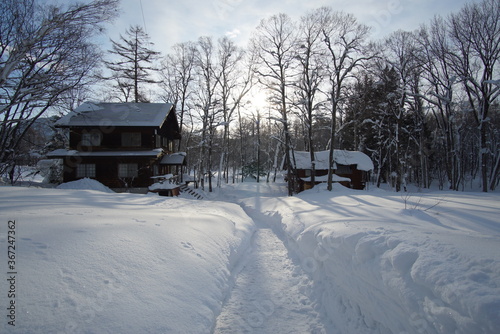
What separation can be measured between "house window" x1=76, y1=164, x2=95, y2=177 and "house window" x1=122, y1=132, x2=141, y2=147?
3.16 m

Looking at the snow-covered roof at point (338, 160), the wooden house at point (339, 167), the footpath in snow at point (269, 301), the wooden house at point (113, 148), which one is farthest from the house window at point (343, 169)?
the footpath in snow at point (269, 301)

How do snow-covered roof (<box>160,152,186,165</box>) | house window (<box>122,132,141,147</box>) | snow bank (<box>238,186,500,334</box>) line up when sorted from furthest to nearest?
snow-covered roof (<box>160,152,186,165</box>), house window (<box>122,132,141,147</box>), snow bank (<box>238,186,500,334</box>)

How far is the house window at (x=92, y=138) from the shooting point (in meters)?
19.4

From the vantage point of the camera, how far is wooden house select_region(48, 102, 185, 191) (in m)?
18.7

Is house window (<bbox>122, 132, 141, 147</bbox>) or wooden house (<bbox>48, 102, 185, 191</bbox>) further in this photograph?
house window (<bbox>122, 132, 141, 147</bbox>)

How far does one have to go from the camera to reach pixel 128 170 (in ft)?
63.6

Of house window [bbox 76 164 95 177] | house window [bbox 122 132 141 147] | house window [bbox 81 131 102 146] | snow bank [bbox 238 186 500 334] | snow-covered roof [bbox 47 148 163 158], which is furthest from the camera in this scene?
house window [bbox 122 132 141 147]

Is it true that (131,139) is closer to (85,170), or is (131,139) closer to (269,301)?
(85,170)

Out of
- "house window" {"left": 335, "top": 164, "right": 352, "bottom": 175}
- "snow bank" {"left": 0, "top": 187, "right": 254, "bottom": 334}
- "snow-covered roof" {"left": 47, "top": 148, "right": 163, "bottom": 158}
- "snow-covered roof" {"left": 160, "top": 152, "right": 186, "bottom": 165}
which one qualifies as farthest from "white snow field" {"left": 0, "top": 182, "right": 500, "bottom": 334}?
"house window" {"left": 335, "top": 164, "right": 352, "bottom": 175}

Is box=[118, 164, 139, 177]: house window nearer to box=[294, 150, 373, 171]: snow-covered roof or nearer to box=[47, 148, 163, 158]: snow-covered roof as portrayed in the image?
box=[47, 148, 163, 158]: snow-covered roof

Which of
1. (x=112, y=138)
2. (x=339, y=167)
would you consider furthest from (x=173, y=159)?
(x=339, y=167)

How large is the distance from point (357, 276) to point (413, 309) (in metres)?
1.24

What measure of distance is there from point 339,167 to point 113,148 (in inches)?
867

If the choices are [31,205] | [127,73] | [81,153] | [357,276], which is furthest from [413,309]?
[127,73]
